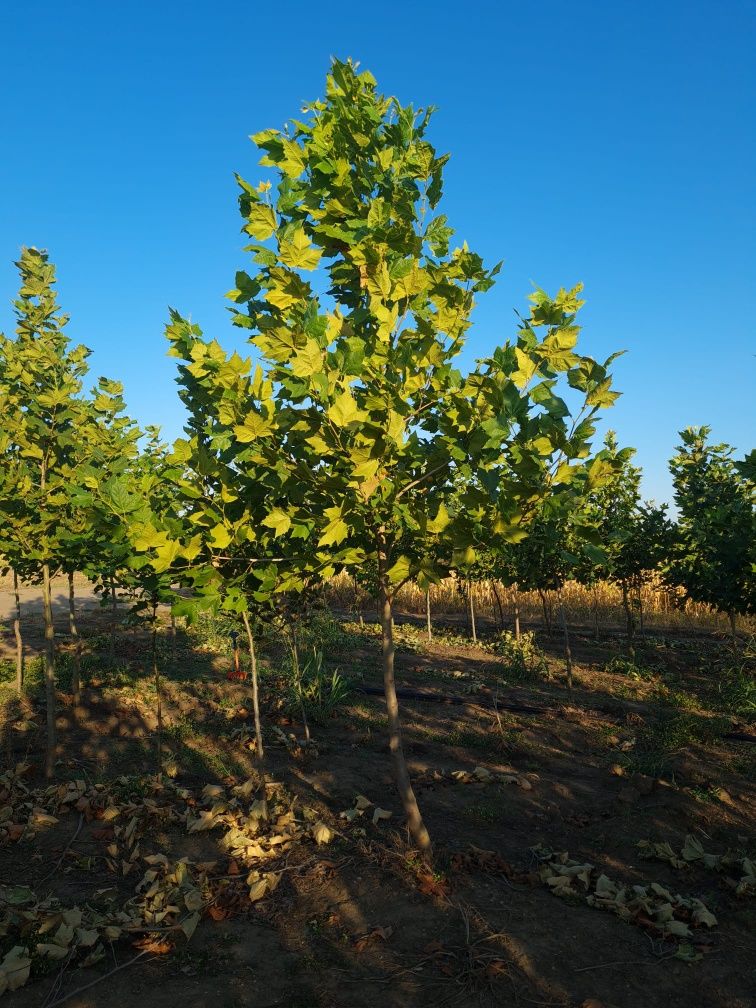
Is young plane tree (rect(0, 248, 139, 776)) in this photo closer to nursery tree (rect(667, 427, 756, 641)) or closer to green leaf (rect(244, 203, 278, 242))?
green leaf (rect(244, 203, 278, 242))

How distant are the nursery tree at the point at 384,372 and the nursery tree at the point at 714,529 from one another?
11.4ft

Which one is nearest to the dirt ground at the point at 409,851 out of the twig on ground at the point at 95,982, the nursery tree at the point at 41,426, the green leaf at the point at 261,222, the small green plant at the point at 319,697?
the twig on ground at the point at 95,982

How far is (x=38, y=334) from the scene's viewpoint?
9086 mm

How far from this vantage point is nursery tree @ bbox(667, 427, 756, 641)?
1120cm

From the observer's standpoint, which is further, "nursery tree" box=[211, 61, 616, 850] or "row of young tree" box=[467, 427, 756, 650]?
"row of young tree" box=[467, 427, 756, 650]

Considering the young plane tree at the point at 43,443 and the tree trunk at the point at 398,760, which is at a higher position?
the young plane tree at the point at 43,443

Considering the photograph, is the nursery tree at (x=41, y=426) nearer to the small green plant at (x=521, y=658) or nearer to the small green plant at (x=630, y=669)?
the small green plant at (x=521, y=658)

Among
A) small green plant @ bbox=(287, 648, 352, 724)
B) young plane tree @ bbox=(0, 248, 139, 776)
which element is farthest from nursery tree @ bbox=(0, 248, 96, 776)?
small green plant @ bbox=(287, 648, 352, 724)

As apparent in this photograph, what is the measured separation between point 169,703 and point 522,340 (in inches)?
407

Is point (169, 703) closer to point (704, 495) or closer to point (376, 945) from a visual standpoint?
point (376, 945)

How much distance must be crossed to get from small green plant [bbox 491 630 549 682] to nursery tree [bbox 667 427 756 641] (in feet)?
13.7

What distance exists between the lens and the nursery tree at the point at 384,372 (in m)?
4.29

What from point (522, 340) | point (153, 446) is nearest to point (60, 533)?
point (522, 340)

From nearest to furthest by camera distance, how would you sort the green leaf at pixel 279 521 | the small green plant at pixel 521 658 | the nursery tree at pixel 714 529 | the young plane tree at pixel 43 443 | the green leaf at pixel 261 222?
the green leaf at pixel 279 521 < the green leaf at pixel 261 222 < the young plane tree at pixel 43 443 < the nursery tree at pixel 714 529 < the small green plant at pixel 521 658
